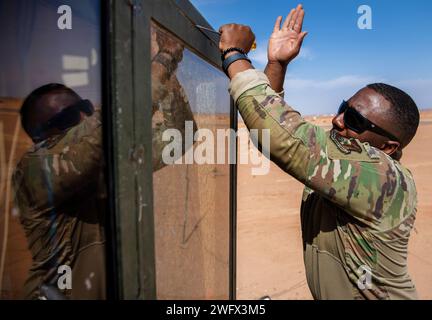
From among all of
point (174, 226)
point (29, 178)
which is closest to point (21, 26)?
point (29, 178)

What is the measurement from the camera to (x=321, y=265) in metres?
1.71

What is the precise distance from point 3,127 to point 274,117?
93 cm

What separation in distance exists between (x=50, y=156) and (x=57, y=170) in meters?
0.05

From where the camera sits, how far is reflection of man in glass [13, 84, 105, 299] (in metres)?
1.06

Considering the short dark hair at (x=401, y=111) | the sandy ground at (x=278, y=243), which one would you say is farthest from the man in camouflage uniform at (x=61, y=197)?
the sandy ground at (x=278, y=243)

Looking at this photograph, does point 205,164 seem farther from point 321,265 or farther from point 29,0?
point 29,0

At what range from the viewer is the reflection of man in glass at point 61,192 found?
1061mm

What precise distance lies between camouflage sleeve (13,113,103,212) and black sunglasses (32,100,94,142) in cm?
3

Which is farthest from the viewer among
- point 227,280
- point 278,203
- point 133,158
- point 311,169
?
point 278,203

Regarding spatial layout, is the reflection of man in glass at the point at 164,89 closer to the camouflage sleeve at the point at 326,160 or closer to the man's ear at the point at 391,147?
the camouflage sleeve at the point at 326,160

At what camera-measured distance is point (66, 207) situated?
3.59 feet

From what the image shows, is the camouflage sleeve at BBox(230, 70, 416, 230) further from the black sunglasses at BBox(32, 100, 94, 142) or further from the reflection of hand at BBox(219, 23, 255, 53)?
the black sunglasses at BBox(32, 100, 94, 142)

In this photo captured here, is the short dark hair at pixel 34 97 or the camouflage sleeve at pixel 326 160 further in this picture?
the camouflage sleeve at pixel 326 160

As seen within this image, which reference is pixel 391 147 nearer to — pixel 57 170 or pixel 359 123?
pixel 359 123
